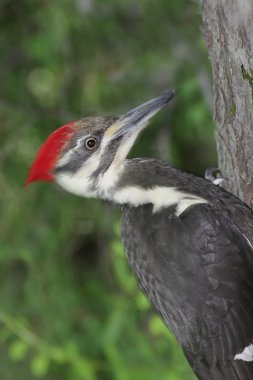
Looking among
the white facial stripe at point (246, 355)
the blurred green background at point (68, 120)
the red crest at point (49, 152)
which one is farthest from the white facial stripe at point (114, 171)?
the blurred green background at point (68, 120)

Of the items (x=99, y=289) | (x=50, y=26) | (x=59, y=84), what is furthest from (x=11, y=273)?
(x=50, y=26)

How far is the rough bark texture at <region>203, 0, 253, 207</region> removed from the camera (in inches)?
102

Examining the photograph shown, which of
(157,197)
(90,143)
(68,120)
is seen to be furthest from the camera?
(68,120)

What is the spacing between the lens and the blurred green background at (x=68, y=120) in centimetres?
456

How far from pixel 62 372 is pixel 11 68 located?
1.95m

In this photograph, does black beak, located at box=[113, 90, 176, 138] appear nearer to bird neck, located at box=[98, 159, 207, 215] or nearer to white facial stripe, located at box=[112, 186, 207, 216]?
bird neck, located at box=[98, 159, 207, 215]

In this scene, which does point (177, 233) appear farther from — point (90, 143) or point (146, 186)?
point (90, 143)

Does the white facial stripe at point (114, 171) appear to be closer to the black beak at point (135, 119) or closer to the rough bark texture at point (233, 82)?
the black beak at point (135, 119)

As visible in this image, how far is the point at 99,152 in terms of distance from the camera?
10.2 feet

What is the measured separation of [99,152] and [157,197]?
327 mm

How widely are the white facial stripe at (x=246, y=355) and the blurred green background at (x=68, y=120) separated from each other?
1.64 meters

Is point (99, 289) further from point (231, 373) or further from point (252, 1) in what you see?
point (252, 1)

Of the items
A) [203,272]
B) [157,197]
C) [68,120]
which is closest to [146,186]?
[157,197]

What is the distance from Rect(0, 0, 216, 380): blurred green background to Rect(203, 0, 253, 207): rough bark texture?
1476mm
